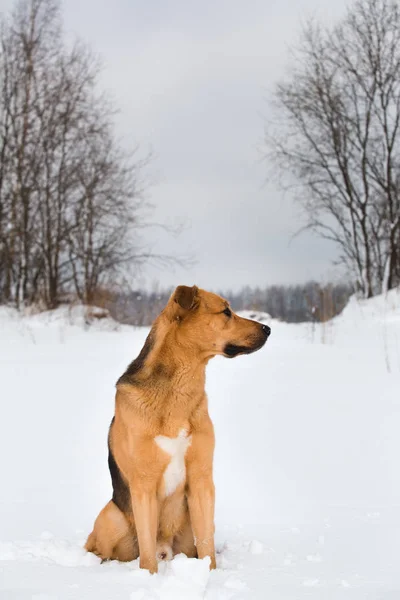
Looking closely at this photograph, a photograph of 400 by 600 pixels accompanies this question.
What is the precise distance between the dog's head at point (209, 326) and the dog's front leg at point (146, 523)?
0.84 m

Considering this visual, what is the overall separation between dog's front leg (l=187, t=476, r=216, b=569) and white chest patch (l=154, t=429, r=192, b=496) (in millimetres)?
106

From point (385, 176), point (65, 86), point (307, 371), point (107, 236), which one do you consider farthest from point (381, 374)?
point (65, 86)

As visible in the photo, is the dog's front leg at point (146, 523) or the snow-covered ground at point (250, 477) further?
the dog's front leg at point (146, 523)

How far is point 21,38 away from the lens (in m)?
17.2

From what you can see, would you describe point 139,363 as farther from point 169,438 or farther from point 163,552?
point 163,552

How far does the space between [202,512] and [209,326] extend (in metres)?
1.04

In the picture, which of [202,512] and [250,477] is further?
[250,477]

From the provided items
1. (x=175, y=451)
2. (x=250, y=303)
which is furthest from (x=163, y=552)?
(x=250, y=303)

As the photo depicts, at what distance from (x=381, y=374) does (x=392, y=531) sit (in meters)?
4.19

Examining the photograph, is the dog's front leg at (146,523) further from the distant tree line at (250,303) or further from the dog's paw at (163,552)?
the distant tree line at (250,303)

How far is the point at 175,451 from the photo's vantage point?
Result: 296 centimetres

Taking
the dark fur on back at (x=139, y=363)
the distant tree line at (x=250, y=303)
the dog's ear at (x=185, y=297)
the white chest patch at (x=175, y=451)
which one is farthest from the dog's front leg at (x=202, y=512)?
the distant tree line at (x=250, y=303)

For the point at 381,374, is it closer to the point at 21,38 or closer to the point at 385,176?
the point at 385,176

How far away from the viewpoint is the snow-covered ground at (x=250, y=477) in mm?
2746
